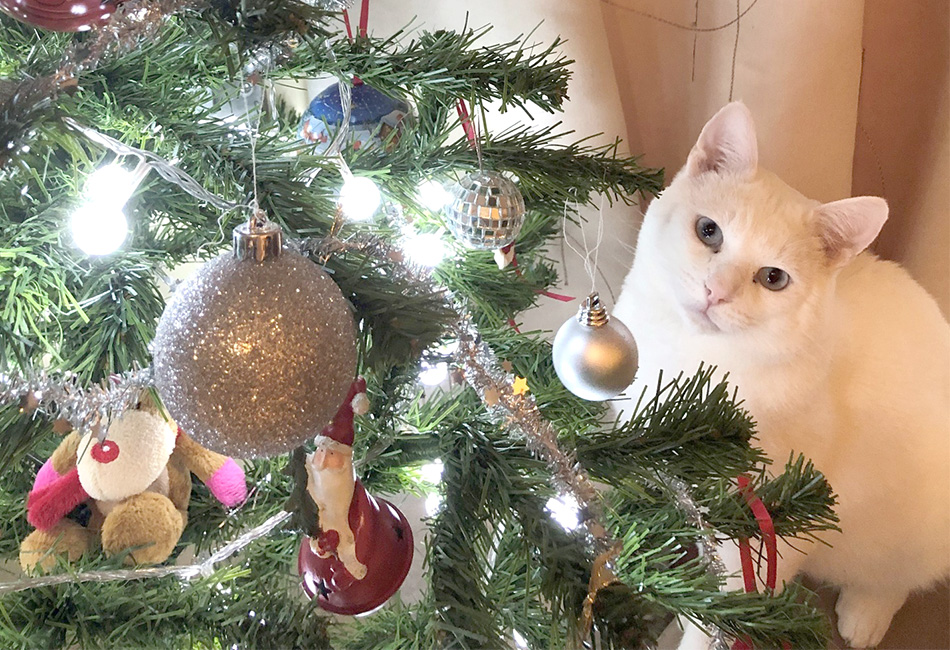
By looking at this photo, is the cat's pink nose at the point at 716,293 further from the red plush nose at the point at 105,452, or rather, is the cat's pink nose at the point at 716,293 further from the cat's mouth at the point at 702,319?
the red plush nose at the point at 105,452

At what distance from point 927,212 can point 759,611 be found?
84cm

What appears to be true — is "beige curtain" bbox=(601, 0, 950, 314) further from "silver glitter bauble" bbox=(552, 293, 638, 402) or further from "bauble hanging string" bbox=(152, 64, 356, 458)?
"bauble hanging string" bbox=(152, 64, 356, 458)

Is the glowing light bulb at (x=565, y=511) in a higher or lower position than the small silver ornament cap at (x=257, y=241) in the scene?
lower

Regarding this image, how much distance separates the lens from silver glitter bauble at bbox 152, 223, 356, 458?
1.10 ft

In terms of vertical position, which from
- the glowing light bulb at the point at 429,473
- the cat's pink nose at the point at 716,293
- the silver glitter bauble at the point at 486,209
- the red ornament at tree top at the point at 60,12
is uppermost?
the red ornament at tree top at the point at 60,12

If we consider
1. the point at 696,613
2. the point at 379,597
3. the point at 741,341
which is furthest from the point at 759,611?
the point at 741,341

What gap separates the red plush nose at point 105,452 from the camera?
0.50 metres

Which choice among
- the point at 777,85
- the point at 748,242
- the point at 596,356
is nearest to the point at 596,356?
A: the point at 596,356

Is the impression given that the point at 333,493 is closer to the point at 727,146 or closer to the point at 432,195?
the point at 432,195

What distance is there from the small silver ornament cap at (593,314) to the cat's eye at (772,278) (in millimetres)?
305

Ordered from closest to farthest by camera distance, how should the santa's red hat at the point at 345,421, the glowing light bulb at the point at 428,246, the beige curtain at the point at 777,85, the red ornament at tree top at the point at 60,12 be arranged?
the red ornament at tree top at the point at 60,12 < the santa's red hat at the point at 345,421 < the glowing light bulb at the point at 428,246 < the beige curtain at the point at 777,85

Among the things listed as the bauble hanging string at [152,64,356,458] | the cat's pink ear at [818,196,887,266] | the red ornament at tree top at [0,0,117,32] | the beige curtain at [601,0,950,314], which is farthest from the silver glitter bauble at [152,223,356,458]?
the beige curtain at [601,0,950,314]

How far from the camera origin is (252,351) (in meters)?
0.34

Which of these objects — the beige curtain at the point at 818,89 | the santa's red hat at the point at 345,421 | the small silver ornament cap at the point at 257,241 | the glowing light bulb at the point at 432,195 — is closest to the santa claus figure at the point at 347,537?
the santa's red hat at the point at 345,421
